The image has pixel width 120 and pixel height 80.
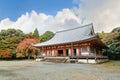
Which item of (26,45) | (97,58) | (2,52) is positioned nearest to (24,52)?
(26,45)

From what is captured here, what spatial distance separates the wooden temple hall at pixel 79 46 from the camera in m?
24.6

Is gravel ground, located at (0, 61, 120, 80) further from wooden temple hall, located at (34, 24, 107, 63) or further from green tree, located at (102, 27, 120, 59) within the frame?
green tree, located at (102, 27, 120, 59)

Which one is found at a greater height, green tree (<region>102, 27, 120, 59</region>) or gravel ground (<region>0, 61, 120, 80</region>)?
green tree (<region>102, 27, 120, 59</region>)

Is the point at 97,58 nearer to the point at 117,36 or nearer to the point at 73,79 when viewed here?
the point at 117,36

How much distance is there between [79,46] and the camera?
27812 mm

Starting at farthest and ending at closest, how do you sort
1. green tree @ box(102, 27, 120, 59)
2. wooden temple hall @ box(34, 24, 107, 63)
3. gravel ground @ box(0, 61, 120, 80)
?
green tree @ box(102, 27, 120, 59)
wooden temple hall @ box(34, 24, 107, 63)
gravel ground @ box(0, 61, 120, 80)

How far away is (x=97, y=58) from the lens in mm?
23750

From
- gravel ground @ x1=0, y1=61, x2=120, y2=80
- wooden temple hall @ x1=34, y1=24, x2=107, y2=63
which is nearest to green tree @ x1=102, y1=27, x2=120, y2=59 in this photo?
wooden temple hall @ x1=34, y1=24, x2=107, y2=63

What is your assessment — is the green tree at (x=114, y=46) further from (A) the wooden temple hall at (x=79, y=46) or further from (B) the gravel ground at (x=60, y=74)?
(B) the gravel ground at (x=60, y=74)

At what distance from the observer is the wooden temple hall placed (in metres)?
24.6

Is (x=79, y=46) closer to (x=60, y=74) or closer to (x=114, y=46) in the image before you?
(x=114, y=46)

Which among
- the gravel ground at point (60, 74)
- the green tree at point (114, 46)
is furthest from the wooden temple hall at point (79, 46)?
the gravel ground at point (60, 74)

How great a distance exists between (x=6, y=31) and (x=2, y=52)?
16.5 meters

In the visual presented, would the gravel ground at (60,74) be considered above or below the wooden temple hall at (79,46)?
below
